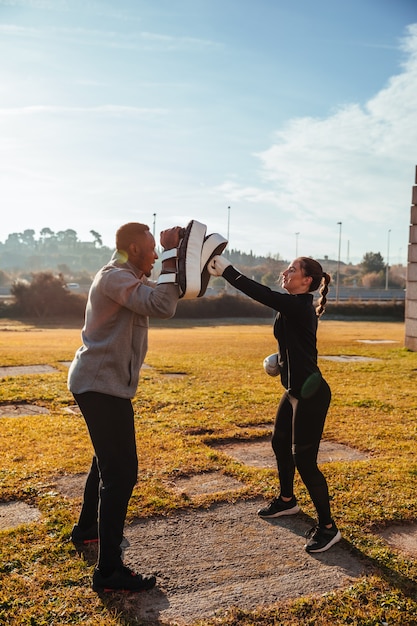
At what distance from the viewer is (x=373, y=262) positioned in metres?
131

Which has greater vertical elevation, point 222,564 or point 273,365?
point 273,365

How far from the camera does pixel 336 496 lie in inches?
200

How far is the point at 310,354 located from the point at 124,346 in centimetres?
142

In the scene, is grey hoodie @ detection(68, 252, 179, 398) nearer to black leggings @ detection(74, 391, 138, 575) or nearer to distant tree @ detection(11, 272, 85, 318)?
black leggings @ detection(74, 391, 138, 575)

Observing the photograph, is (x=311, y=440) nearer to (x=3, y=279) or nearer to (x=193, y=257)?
(x=193, y=257)

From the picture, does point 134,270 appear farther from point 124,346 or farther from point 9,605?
point 9,605

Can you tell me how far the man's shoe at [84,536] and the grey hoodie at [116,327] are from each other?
1138 millimetres

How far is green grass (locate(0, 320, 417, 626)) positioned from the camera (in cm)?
334

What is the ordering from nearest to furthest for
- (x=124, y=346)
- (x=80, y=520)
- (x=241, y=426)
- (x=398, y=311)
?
(x=124, y=346) → (x=80, y=520) → (x=241, y=426) → (x=398, y=311)

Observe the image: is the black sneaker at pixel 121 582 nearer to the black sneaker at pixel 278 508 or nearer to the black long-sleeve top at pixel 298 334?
the black sneaker at pixel 278 508

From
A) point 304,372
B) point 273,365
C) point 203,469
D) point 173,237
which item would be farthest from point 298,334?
point 203,469

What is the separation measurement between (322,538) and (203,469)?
73.2 inches

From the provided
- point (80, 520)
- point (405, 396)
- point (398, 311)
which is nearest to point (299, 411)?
point (80, 520)

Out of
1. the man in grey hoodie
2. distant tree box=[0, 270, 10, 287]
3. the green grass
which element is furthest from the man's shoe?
distant tree box=[0, 270, 10, 287]
